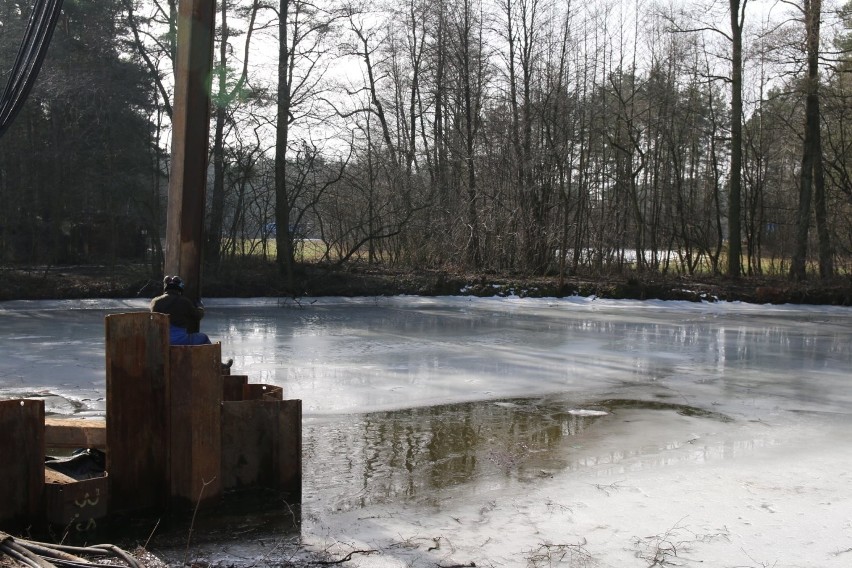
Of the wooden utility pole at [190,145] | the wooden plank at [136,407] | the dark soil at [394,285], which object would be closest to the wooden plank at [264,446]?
the wooden plank at [136,407]

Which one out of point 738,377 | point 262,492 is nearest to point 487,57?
point 738,377

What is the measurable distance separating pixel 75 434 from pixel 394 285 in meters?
18.4

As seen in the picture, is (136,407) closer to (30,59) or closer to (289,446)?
(289,446)

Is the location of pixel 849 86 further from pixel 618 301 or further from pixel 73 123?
pixel 73 123

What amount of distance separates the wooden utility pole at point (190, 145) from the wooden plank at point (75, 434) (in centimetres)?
164

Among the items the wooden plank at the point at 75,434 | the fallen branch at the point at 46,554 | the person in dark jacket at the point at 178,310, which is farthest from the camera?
the person in dark jacket at the point at 178,310

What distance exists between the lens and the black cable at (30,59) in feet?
25.2

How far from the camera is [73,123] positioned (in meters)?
24.9

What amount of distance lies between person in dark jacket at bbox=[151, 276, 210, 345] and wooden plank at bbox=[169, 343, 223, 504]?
1.50m

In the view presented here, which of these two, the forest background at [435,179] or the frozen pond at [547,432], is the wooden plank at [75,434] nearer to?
the frozen pond at [547,432]

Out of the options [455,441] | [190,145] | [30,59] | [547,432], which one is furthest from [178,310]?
[547,432]

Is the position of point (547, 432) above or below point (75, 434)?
below

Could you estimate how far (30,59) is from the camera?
796cm

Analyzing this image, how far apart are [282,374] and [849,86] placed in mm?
23460
